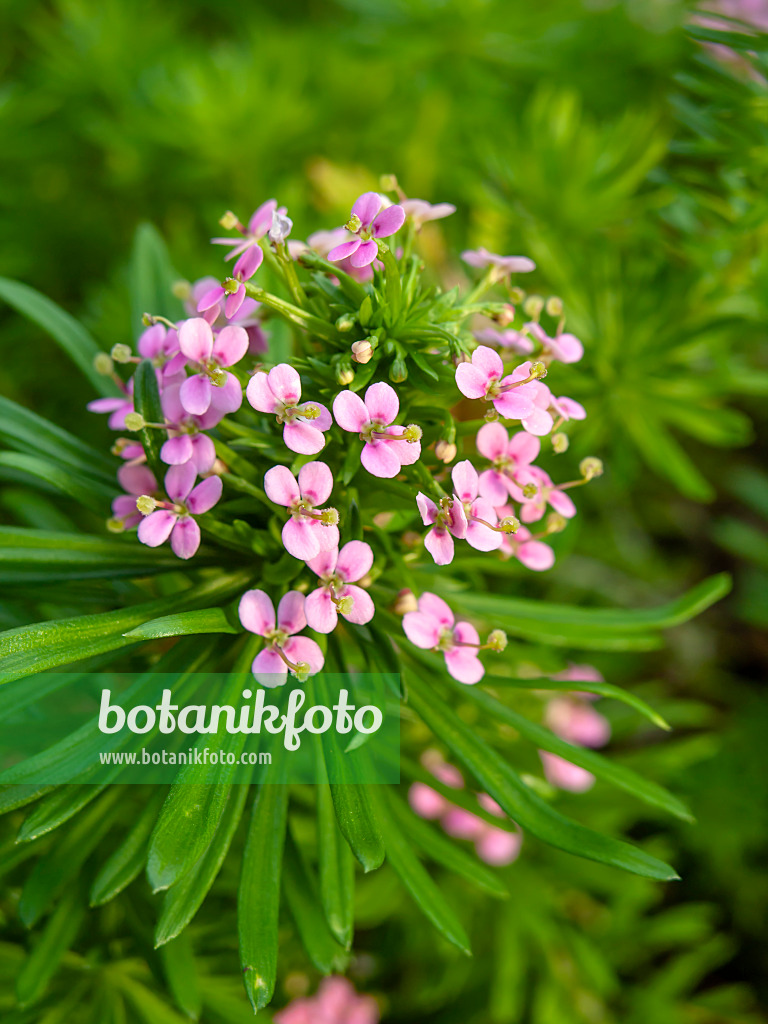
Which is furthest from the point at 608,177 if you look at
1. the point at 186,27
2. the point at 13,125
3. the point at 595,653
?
the point at 186,27

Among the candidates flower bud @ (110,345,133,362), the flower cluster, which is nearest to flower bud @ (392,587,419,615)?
the flower cluster

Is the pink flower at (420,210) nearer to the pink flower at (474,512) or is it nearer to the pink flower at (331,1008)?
the pink flower at (474,512)

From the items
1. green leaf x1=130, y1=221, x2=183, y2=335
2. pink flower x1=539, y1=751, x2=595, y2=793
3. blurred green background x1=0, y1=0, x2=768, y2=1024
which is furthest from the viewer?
pink flower x1=539, y1=751, x2=595, y2=793

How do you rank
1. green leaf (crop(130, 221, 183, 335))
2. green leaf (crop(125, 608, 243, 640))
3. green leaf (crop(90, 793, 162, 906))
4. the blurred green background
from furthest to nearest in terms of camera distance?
the blurred green background, green leaf (crop(130, 221, 183, 335)), green leaf (crop(90, 793, 162, 906)), green leaf (crop(125, 608, 243, 640))

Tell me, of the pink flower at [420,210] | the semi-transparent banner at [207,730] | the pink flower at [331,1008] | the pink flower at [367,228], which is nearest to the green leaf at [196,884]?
the semi-transparent banner at [207,730]

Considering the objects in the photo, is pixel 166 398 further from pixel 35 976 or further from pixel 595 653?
pixel 595 653

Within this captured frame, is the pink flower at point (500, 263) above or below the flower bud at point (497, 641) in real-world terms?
above

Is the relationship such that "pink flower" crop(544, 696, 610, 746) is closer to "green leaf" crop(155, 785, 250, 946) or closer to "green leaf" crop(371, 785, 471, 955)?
"green leaf" crop(371, 785, 471, 955)
